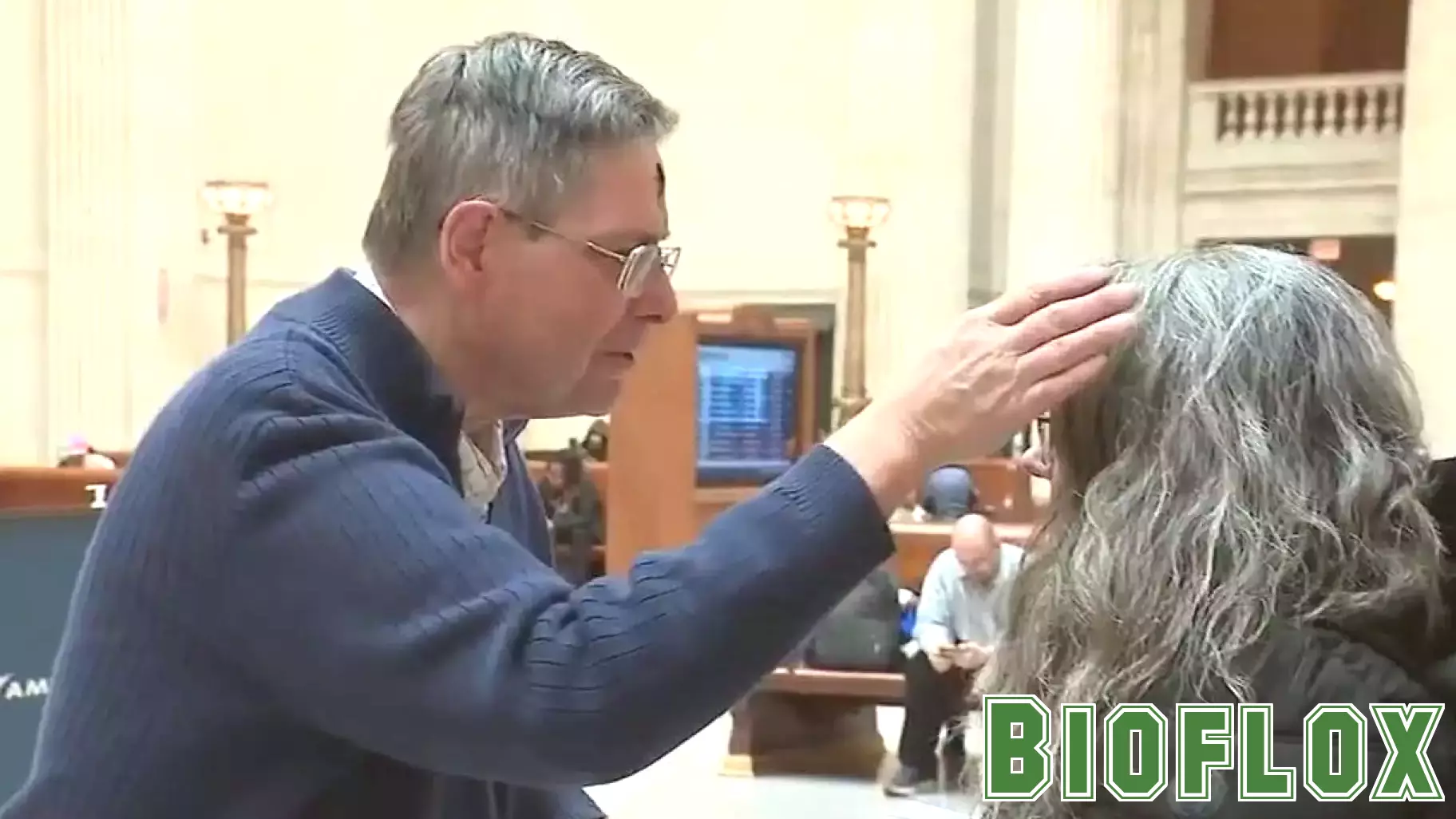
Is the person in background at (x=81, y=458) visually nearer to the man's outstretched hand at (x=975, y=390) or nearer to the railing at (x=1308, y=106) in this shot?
the railing at (x=1308, y=106)

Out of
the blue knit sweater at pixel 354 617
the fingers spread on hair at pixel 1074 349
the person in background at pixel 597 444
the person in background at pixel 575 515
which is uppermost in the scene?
the fingers spread on hair at pixel 1074 349

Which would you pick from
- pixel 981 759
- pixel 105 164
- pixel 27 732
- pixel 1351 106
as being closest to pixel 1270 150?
pixel 1351 106

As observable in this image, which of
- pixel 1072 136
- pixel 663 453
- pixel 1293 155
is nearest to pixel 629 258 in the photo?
pixel 663 453

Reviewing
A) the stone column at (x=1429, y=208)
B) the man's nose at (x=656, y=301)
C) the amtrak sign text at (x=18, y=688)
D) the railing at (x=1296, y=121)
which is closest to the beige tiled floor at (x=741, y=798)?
the amtrak sign text at (x=18, y=688)

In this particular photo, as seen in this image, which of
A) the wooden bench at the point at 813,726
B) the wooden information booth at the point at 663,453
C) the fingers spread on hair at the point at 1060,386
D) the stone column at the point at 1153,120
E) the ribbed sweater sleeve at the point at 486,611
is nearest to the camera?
the ribbed sweater sleeve at the point at 486,611

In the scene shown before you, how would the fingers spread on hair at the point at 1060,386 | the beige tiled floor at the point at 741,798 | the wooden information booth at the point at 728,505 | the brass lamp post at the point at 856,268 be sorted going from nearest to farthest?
the fingers spread on hair at the point at 1060,386, the beige tiled floor at the point at 741,798, the wooden information booth at the point at 728,505, the brass lamp post at the point at 856,268

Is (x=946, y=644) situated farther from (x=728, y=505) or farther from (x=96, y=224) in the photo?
(x=96, y=224)

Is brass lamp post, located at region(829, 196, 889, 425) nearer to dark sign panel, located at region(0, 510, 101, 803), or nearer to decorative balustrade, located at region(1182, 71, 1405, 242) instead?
decorative balustrade, located at region(1182, 71, 1405, 242)

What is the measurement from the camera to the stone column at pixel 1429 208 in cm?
1248

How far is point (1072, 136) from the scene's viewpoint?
48.4 ft

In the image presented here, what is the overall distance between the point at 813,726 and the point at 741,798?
2.48ft

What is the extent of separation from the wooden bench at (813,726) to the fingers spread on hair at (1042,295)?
5.73 metres

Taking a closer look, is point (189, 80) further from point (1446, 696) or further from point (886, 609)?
point (1446, 696)

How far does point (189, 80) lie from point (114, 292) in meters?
2.39
